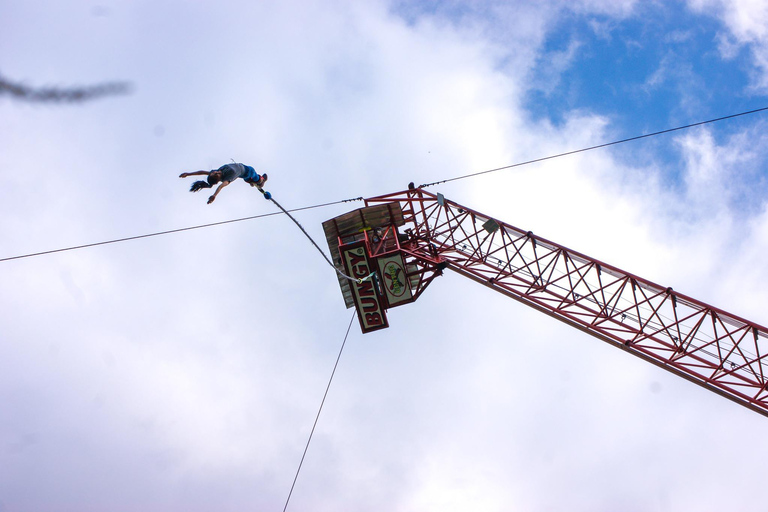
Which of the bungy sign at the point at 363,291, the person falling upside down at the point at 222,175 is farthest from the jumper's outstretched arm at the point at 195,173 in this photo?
the bungy sign at the point at 363,291

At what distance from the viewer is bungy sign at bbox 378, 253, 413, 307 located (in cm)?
1922

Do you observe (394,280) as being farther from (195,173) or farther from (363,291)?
(195,173)

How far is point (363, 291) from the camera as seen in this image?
19.5m

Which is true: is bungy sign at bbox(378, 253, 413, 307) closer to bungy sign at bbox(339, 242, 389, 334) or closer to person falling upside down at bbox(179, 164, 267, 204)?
bungy sign at bbox(339, 242, 389, 334)

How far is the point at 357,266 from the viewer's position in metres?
19.3

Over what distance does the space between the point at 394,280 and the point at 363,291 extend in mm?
1152

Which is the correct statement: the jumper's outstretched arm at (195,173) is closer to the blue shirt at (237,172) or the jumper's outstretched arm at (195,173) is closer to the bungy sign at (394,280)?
the blue shirt at (237,172)

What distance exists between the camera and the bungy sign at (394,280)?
63.1ft

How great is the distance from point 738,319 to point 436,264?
936cm

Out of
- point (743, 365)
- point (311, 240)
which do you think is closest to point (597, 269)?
point (743, 365)

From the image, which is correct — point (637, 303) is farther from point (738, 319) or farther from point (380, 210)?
point (380, 210)

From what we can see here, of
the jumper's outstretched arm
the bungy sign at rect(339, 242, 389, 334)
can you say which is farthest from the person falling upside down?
the bungy sign at rect(339, 242, 389, 334)

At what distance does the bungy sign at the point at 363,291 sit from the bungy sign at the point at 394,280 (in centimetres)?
41

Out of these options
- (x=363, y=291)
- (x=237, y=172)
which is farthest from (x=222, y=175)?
(x=363, y=291)
